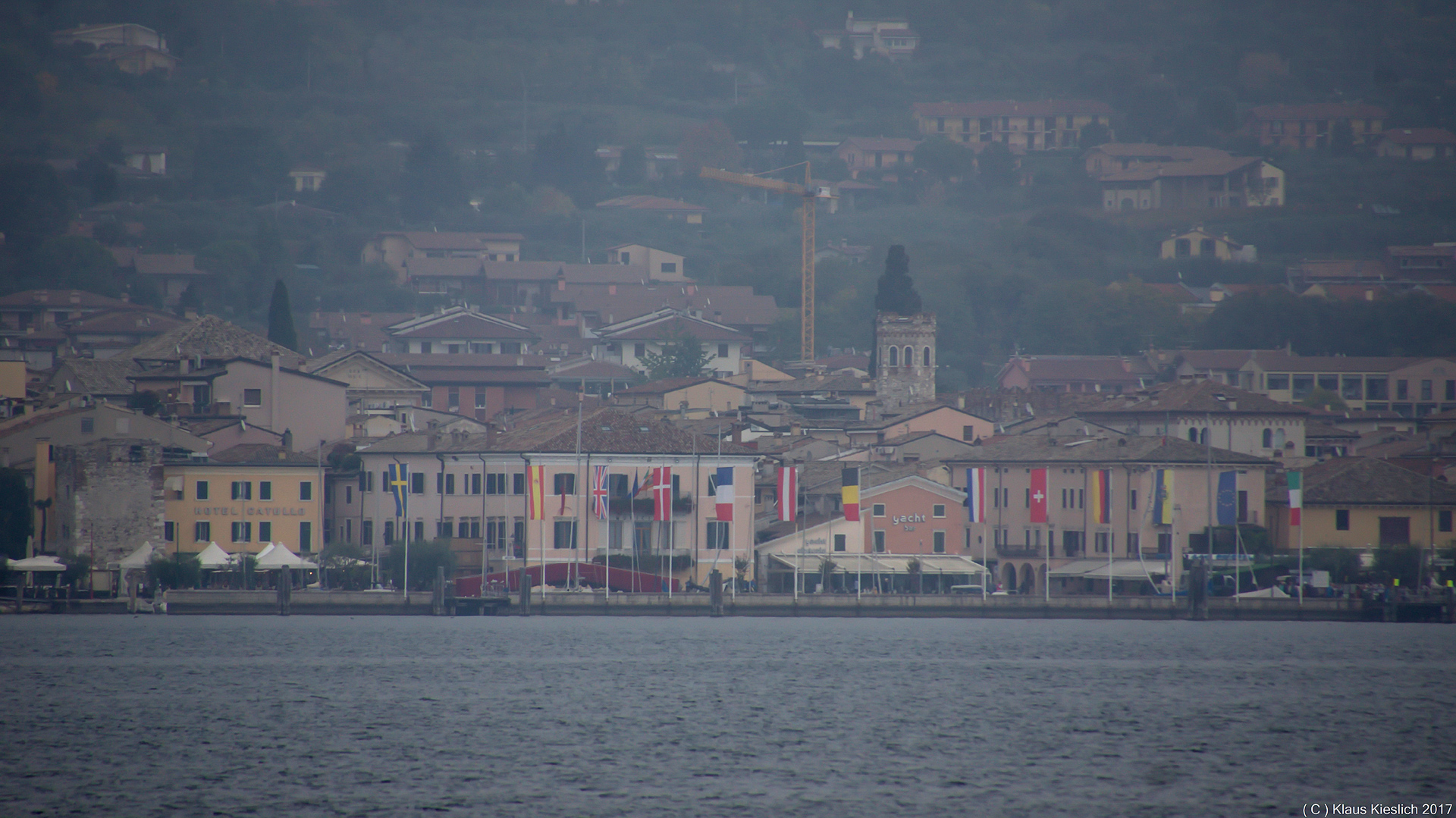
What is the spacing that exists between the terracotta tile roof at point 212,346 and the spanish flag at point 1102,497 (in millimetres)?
39326

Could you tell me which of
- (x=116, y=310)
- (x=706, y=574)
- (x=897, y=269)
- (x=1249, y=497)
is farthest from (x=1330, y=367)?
(x=116, y=310)

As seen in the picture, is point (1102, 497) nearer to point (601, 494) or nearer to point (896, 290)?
point (601, 494)

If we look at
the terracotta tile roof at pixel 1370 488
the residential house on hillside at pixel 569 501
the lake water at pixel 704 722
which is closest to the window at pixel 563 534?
the residential house on hillside at pixel 569 501

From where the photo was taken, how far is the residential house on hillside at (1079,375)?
159 m

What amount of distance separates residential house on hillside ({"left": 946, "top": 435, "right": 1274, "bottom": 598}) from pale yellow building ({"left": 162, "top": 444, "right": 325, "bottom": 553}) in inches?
1103

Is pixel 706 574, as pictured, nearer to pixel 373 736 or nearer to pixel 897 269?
pixel 373 736

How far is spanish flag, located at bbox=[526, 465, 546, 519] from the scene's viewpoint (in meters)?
83.8

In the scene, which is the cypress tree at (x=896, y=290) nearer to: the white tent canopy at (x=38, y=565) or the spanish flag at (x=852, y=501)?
the spanish flag at (x=852, y=501)

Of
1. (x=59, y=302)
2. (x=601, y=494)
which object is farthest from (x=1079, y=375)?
(x=601, y=494)

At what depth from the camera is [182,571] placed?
270 ft

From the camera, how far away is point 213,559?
8256 centimetres

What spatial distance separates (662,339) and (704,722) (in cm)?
11327

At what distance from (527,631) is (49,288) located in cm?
10527

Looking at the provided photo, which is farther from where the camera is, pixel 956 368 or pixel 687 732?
pixel 956 368
